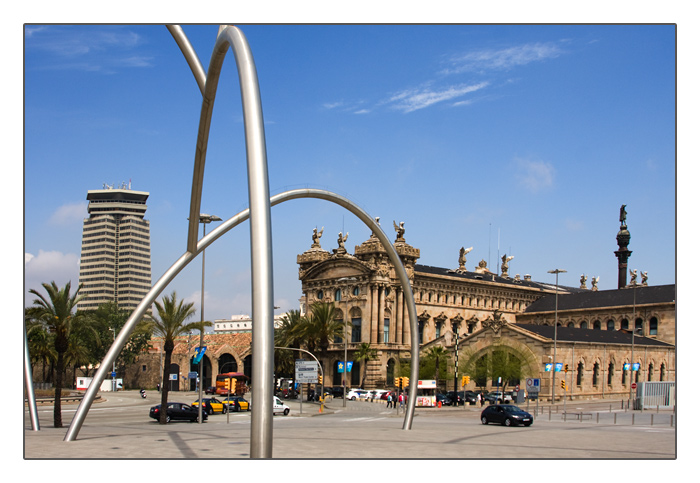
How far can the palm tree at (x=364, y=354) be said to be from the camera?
9388cm

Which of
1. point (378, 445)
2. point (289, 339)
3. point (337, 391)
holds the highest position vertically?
point (289, 339)

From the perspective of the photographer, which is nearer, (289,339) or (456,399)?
(456,399)

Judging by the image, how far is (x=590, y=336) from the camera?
8569 centimetres

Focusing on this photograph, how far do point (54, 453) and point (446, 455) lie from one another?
10981 mm

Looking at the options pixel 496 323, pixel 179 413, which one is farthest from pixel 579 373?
pixel 179 413

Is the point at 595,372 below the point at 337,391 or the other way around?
the other way around

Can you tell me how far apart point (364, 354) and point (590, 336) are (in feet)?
81.5

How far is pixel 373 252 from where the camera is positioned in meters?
97.0

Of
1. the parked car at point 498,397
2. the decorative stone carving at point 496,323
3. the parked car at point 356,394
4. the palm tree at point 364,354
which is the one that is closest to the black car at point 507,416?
the parked car at point 498,397

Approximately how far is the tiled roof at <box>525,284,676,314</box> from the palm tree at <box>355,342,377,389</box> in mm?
28321

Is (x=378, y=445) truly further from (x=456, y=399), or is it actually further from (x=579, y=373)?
(x=579, y=373)

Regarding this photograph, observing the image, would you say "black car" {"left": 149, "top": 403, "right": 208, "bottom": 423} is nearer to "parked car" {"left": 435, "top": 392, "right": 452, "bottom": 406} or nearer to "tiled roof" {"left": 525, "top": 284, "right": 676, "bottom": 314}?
"parked car" {"left": 435, "top": 392, "right": 452, "bottom": 406}

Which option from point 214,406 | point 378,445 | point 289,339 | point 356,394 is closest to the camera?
point 378,445
